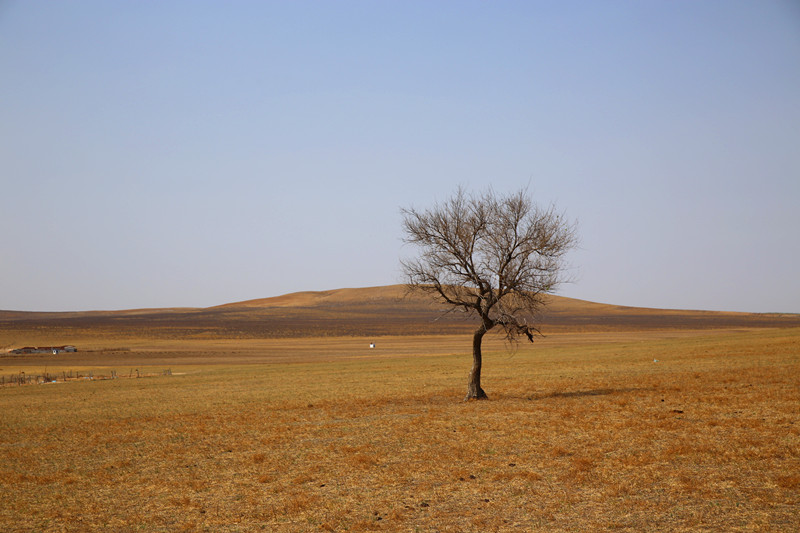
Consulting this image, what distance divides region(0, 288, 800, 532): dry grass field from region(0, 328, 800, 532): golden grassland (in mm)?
71

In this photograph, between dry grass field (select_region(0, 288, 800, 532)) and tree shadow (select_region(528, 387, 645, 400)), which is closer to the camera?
dry grass field (select_region(0, 288, 800, 532))

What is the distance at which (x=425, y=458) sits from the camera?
16.1 metres

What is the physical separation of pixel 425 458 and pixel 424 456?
25 centimetres

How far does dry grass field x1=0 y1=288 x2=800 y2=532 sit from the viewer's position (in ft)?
37.2

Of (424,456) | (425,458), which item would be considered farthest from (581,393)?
(425,458)

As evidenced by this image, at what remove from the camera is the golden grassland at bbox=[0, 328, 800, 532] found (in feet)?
37.1

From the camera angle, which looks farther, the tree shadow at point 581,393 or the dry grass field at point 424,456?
the tree shadow at point 581,393

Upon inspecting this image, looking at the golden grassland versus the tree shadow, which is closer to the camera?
the golden grassland

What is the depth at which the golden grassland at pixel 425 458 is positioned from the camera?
11305 mm

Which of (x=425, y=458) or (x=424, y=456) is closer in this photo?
(x=425, y=458)

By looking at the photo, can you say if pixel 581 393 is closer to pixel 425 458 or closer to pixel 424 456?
pixel 424 456

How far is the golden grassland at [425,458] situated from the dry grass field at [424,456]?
0.07m

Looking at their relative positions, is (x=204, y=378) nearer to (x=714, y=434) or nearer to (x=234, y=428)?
(x=234, y=428)

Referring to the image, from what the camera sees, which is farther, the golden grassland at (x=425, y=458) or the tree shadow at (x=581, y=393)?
the tree shadow at (x=581, y=393)
